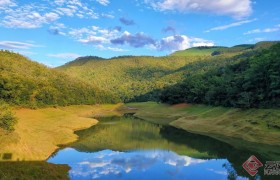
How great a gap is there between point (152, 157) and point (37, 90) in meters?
85.1

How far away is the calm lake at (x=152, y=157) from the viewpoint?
45.3 meters

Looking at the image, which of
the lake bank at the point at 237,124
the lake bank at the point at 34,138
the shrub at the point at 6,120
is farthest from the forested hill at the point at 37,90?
the shrub at the point at 6,120

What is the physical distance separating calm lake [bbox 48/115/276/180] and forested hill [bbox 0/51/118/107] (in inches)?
1568

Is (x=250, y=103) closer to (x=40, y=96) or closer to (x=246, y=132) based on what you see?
(x=246, y=132)

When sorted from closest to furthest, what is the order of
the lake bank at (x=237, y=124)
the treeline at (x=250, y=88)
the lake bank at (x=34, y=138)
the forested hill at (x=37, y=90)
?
the lake bank at (x=34, y=138), the lake bank at (x=237, y=124), the treeline at (x=250, y=88), the forested hill at (x=37, y=90)

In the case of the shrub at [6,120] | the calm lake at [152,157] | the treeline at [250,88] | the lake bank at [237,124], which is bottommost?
the calm lake at [152,157]

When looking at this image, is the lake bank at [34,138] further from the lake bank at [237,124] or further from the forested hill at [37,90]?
the lake bank at [237,124]

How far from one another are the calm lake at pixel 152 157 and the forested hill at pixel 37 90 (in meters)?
39.8

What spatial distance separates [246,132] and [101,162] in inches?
1446

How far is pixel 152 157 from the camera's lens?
187 feet

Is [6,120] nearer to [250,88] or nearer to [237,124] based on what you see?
[237,124]

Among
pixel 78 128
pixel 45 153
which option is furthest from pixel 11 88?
pixel 45 153

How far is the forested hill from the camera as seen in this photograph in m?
110

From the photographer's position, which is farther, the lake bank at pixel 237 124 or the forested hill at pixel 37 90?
the forested hill at pixel 37 90
